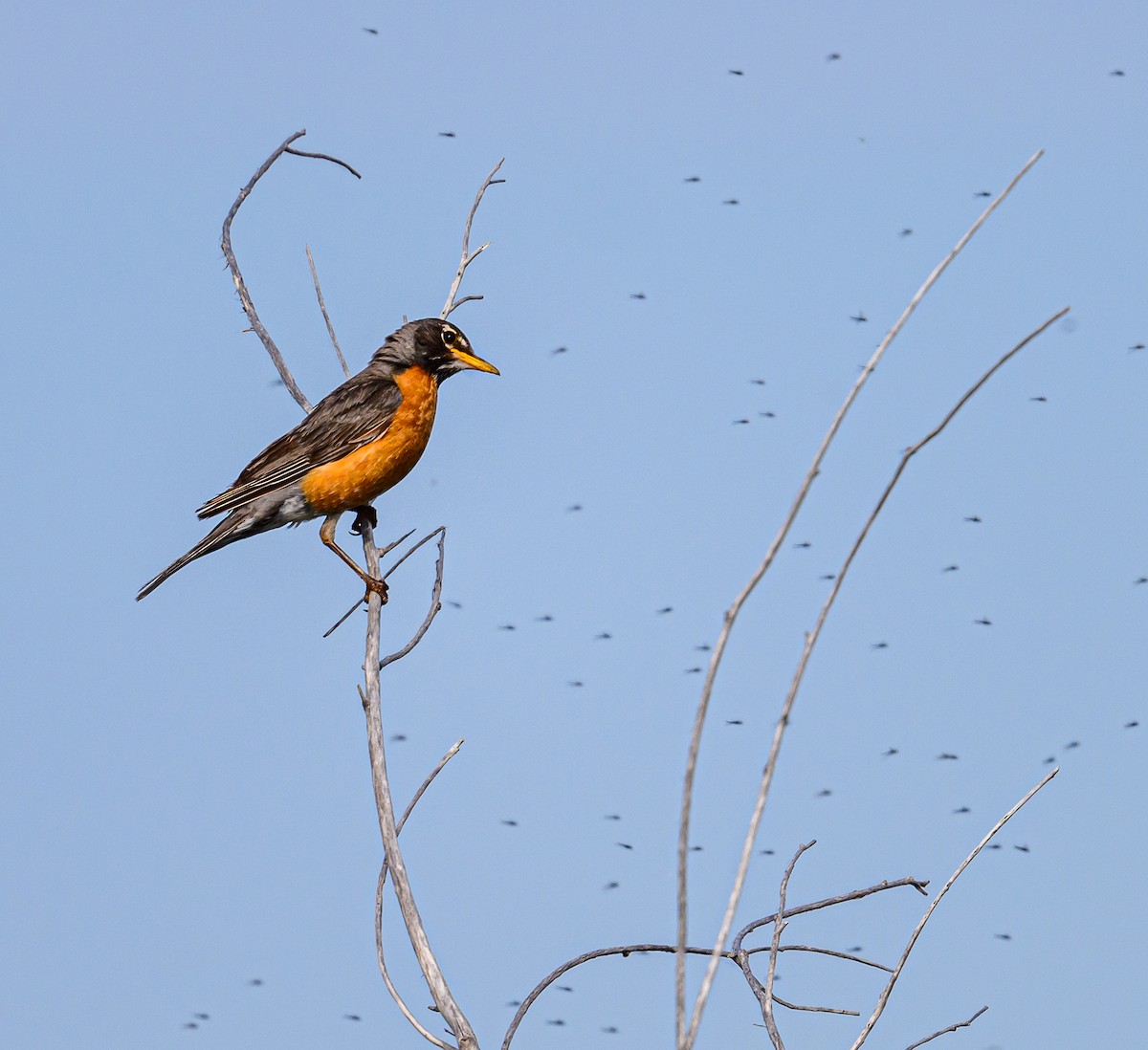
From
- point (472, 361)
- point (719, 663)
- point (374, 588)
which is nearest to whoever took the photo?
point (719, 663)

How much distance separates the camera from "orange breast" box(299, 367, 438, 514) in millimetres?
7801

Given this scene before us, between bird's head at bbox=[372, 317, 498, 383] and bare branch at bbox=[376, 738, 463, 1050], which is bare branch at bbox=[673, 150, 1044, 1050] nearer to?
bare branch at bbox=[376, 738, 463, 1050]

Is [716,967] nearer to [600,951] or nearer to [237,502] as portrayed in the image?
[600,951]

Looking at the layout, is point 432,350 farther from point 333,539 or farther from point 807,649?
point 807,649

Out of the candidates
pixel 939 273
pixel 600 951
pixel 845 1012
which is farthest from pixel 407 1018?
pixel 939 273

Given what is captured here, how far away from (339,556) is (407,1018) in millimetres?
3747

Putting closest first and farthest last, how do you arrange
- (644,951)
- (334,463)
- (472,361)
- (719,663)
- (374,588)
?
1. (719,663)
2. (644,951)
3. (374,588)
4. (334,463)
5. (472,361)

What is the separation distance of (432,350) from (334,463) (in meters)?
1.05

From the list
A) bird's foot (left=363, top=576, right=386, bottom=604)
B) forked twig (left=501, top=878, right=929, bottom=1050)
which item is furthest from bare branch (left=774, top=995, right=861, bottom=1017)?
bird's foot (left=363, top=576, right=386, bottom=604)

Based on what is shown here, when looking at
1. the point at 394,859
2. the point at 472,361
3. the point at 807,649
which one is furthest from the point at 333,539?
the point at 807,649

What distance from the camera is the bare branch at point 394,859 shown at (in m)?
4.48

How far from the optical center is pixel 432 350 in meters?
8.34

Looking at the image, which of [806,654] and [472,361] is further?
[472,361]

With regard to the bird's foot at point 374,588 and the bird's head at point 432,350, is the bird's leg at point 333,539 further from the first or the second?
the bird's head at point 432,350
